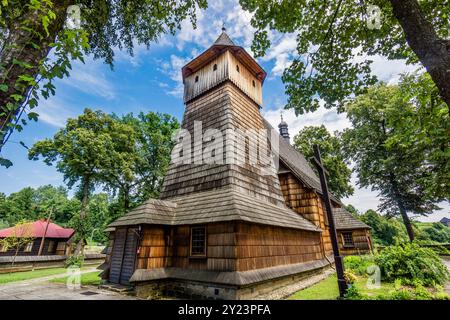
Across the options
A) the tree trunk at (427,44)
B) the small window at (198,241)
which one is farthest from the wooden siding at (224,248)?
the tree trunk at (427,44)

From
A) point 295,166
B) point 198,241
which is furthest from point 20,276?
point 295,166

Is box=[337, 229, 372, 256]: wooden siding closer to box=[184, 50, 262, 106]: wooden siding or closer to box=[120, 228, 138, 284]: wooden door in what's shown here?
box=[184, 50, 262, 106]: wooden siding

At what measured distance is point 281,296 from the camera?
761cm

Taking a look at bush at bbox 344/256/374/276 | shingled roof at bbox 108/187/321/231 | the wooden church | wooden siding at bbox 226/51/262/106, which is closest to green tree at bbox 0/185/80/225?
the wooden church

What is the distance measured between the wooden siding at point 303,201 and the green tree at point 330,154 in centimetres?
1389

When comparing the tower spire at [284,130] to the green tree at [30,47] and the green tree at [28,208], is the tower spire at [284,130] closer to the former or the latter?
the green tree at [30,47]

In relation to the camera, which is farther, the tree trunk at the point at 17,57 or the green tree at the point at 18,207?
the green tree at the point at 18,207

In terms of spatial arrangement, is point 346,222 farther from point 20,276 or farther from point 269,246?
point 20,276

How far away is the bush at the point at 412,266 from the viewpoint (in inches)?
326

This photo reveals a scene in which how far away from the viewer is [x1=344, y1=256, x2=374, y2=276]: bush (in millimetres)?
10933

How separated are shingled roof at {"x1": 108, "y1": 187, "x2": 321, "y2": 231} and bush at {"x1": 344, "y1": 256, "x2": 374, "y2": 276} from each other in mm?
4969

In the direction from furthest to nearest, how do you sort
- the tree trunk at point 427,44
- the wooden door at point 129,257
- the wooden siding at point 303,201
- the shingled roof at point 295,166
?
the shingled roof at point 295,166, the wooden siding at point 303,201, the wooden door at point 129,257, the tree trunk at point 427,44

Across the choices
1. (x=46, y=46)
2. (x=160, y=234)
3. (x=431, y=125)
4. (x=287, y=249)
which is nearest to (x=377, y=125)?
(x=287, y=249)

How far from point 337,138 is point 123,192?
2805 cm
